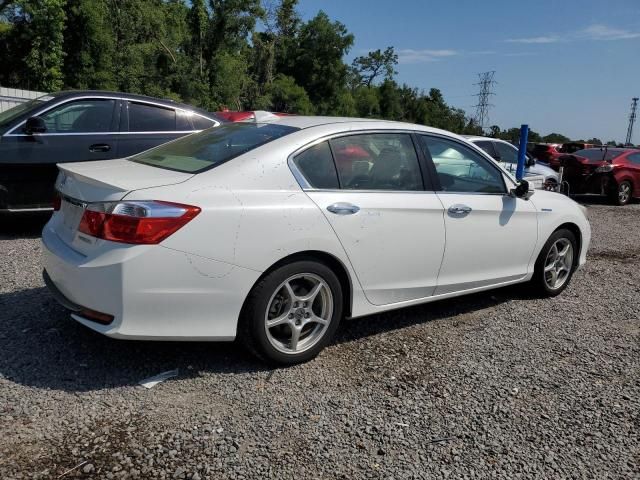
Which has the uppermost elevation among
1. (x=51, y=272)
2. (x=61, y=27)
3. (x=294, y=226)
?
(x=61, y=27)

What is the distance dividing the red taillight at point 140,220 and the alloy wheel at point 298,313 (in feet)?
2.40

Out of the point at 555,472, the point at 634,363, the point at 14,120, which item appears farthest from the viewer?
the point at 14,120

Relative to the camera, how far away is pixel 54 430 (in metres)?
2.76

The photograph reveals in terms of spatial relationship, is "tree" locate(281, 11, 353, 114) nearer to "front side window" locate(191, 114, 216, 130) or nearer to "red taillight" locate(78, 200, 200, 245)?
"front side window" locate(191, 114, 216, 130)

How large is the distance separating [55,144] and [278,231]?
168 inches

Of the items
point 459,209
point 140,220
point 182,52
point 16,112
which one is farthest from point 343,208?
point 182,52

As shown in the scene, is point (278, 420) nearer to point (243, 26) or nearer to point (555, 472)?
point (555, 472)

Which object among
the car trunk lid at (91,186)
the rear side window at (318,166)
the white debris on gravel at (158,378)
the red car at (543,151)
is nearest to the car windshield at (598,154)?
the red car at (543,151)

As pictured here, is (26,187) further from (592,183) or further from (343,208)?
(592,183)

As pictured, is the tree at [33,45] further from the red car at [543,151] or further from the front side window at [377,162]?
the front side window at [377,162]

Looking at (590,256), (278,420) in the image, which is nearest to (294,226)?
(278,420)

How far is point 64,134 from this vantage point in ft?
21.1

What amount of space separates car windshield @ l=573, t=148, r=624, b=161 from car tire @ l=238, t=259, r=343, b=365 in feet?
41.0

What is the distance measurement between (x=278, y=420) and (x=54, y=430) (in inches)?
43.6
